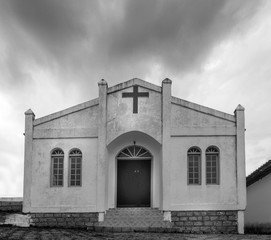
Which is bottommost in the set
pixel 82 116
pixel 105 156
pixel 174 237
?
pixel 174 237

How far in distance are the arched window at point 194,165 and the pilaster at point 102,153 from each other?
136 inches

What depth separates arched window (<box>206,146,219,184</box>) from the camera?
17266 millimetres

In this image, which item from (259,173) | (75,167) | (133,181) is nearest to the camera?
(75,167)

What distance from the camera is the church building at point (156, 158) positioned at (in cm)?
1692

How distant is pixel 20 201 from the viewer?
18.5 metres

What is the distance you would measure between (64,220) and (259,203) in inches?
332

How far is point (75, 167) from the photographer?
57.9 feet

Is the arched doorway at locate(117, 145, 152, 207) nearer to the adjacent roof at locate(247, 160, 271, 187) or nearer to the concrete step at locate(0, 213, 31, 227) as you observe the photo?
the concrete step at locate(0, 213, 31, 227)

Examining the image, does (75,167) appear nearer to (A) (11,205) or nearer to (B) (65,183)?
(B) (65,183)

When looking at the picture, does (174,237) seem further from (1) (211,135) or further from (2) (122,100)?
(2) (122,100)

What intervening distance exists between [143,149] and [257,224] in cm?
595

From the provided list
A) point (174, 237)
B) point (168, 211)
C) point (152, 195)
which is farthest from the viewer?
point (152, 195)

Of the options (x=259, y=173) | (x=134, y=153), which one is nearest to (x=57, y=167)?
(x=134, y=153)

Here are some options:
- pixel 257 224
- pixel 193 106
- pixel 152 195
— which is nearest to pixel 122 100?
pixel 193 106
